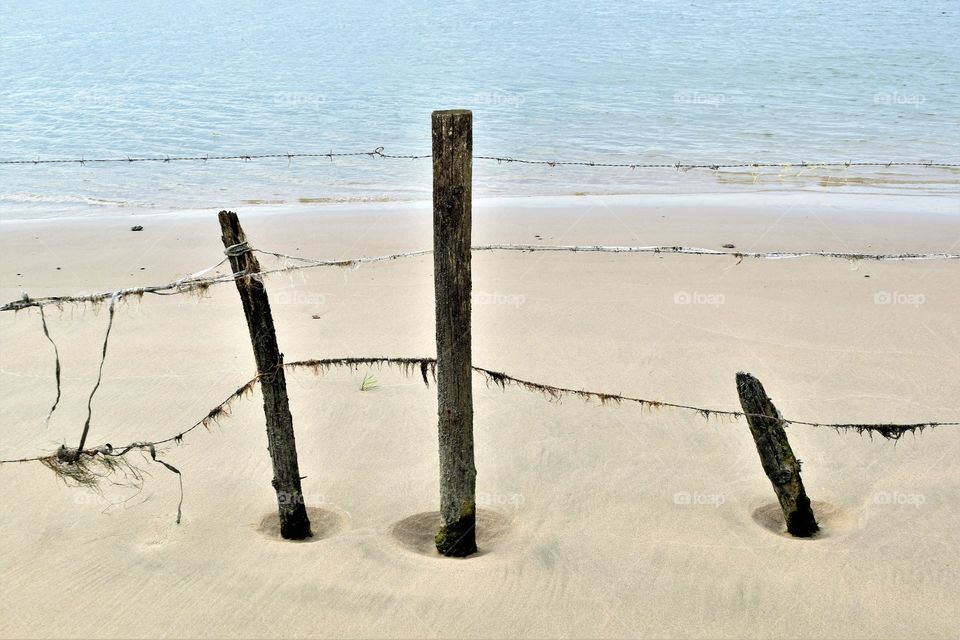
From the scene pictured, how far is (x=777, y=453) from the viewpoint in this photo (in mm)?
5031

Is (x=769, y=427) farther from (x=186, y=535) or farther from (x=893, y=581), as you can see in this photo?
(x=186, y=535)

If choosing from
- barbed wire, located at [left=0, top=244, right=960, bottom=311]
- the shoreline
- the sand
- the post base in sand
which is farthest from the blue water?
the post base in sand

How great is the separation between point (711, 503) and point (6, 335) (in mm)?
6786

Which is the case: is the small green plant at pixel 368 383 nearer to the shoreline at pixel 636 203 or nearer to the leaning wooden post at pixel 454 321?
the leaning wooden post at pixel 454 321

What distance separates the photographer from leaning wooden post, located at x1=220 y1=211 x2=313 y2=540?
14.2 ft

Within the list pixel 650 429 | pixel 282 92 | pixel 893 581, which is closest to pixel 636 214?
pixel 650 429

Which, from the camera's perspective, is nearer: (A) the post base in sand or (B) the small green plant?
(A) the post base in sand

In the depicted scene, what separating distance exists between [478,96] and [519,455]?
22047 millimetres

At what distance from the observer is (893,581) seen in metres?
4.75

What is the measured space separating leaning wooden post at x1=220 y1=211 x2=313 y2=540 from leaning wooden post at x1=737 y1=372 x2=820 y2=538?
2.64 meters

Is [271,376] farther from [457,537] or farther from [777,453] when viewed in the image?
[777,453]

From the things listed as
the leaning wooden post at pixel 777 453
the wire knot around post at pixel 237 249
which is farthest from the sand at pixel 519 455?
the wire knot around post at pixel 237 249

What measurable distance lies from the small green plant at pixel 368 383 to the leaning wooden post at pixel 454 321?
272cm

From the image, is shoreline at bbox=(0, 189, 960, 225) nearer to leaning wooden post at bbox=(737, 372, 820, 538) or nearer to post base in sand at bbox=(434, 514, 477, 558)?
leaning wooden post at bbox=(737, 372, 820, 538)
